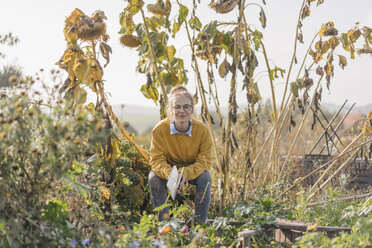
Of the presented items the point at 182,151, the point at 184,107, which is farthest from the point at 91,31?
the point at 182,151

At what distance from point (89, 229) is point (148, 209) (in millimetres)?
1462

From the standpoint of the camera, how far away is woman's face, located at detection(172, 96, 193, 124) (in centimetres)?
288

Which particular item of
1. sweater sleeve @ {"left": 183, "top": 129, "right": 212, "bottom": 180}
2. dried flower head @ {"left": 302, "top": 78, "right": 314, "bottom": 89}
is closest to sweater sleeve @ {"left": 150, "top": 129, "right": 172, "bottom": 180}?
sweater sleeve @ {"left": 183, "top": 129, "right": 212, "bottom": 180}

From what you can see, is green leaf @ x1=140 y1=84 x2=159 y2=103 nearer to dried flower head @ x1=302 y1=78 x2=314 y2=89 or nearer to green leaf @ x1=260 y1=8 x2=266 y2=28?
green leaf @ x1=260 y1=8 x2=266 y2=28

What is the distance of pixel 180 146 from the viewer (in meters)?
3.03

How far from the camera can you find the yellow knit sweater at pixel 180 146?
2969 millimetres

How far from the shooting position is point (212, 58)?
3.09 metres

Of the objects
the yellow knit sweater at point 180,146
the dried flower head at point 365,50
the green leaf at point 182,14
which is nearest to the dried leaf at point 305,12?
the dried flower head at point 365,50

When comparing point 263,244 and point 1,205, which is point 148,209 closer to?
point 263,244

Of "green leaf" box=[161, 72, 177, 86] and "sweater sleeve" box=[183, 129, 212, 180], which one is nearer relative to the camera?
"sweater sleeve" box=[183, 129, 212, 180]

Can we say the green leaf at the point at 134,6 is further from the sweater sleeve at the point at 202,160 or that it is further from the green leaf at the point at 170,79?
the sweater sleeve at the point at 202,160

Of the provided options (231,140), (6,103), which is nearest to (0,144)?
(6,103)

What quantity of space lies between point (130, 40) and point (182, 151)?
892 millimetres

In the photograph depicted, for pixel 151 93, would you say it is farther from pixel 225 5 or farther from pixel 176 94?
pixel 225 5
